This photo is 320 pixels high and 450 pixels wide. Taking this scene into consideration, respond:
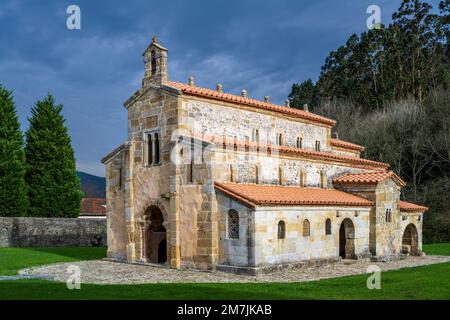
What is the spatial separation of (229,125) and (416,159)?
24569 millimetres

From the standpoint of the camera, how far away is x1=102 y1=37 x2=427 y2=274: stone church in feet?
63.6

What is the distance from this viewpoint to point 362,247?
23500mm

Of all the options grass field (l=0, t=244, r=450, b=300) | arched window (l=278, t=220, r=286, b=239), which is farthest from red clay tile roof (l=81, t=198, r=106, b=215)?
grass field (l=0, t=244, r=450, b=300)

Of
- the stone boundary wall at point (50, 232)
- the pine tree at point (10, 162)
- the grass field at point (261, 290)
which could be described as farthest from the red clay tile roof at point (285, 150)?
the pine tree at point (10, 162)

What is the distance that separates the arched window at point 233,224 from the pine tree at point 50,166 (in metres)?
24.8

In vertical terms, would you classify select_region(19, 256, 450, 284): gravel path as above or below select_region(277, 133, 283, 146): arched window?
below

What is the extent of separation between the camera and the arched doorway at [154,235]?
22.9 metres

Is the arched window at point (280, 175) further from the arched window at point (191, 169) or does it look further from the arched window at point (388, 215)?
the arched window at point (388, 215)

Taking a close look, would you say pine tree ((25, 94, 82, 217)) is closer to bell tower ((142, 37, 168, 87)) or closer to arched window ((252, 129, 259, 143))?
bell tower ((142, 37, 168, 87))

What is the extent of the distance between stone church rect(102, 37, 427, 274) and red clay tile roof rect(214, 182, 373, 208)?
64 millimetres

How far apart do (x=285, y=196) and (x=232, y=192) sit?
261 centimetres

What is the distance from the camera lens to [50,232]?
3438 centimetres

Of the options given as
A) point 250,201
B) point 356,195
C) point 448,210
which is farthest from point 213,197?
point 448,210
